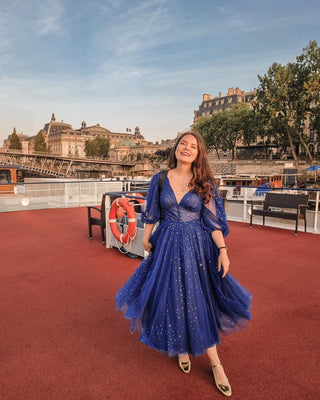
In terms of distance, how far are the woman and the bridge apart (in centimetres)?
5631

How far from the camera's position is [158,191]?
→ 96.4 inches

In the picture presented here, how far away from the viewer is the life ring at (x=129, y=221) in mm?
5445

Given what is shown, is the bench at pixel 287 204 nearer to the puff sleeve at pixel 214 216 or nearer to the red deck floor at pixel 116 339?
the red deck floor at pixel 116 339

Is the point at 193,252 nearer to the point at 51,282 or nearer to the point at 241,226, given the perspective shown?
the point at 51,282

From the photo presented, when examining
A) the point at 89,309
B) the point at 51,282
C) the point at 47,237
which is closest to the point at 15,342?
the point at 89,309

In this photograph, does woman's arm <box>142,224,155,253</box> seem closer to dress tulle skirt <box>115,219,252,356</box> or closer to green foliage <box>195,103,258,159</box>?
dress tulle skirt <box>115,219,252,356</box>

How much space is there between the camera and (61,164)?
260ft

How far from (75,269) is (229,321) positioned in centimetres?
347

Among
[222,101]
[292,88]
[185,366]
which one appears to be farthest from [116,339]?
[222,101]

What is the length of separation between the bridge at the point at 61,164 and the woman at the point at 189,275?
185ft

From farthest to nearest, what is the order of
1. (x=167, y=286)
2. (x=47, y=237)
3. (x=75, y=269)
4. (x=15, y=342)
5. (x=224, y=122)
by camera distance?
(x=224, y=122) → (x=47, y=237) → (x=75, y=269) → (x=15, y=342) → (x=167, y=286)

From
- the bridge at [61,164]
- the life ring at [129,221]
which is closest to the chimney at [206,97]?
the bridge at [61,164]

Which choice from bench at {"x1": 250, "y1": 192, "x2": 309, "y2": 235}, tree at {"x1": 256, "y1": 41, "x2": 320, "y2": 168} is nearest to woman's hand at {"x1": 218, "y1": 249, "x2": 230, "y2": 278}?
bench at {"x1": 250, "y1": 192, "x2": 309, "y2": 235}

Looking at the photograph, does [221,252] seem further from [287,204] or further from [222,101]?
[222,101]
